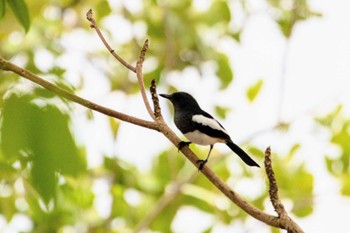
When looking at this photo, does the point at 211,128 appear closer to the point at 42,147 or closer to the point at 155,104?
the point at 155,104

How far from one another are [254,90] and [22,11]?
272 centimetres

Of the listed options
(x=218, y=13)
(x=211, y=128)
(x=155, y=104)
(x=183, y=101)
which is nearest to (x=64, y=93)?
(x=155, y=104)

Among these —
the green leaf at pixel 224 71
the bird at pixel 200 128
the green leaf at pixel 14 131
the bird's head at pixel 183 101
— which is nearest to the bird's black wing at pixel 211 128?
the bird at pixel 200 128

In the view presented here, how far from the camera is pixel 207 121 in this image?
2596mm

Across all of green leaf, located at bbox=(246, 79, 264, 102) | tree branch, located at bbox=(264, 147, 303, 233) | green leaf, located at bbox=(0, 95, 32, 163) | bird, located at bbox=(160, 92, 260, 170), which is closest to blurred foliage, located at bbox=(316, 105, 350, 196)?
green leaf, located at bbox=(246, 79, 264, 102)

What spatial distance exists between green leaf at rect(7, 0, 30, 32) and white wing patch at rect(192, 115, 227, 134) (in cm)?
141

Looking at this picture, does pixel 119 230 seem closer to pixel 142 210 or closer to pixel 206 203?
pixel 142 210

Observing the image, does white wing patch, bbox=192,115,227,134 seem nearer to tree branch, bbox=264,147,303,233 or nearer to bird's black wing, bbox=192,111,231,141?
bird's black wing, bbox=192,111,231,141

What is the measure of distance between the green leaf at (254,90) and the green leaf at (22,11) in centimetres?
271

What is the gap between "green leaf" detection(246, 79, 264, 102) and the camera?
3.76m

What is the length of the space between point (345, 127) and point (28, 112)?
334cm

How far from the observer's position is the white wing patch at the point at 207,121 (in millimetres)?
2510

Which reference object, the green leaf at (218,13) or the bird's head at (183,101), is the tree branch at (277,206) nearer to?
the bird's head at (183,101)

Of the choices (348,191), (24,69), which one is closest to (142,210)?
(348,191)
